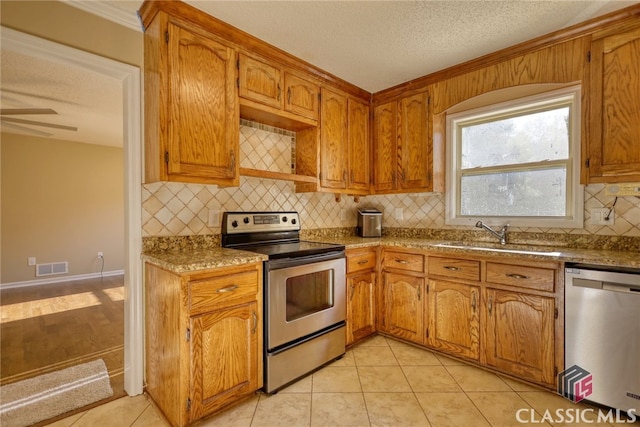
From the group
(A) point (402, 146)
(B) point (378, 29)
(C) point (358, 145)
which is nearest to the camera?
(B) point (378, 29)

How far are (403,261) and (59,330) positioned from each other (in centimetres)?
345

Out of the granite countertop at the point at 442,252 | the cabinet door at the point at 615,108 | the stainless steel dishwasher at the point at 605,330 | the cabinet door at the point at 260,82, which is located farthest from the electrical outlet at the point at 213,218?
the cabinet door at the point at 615,108

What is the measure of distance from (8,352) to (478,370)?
3.79m

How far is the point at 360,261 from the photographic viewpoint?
2588mm

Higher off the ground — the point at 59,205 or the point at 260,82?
the point at 260,82

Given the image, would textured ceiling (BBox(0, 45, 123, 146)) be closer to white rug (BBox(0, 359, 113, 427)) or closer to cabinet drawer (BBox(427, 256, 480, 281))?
white rug (BBox(0, 359, 113, 427))

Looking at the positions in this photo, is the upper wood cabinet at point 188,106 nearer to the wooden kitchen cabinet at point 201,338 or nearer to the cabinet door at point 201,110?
the cabinet door at point 201,110

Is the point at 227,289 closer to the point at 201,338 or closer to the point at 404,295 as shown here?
the point at 201,338

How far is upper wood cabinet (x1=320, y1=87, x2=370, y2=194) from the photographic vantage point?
8.87 ft

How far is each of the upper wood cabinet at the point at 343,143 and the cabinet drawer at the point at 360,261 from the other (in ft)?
2.13

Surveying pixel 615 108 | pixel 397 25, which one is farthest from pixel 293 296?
pixel 615 108

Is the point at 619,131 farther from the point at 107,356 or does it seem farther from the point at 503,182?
the point at 107,356

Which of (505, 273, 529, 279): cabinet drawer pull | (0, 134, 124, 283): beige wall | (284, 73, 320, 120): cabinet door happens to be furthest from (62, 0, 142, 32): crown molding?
(0, 134, 124, 283): beige wall

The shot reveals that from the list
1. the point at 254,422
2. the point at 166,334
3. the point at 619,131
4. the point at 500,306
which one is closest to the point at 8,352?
the point at 166,334
